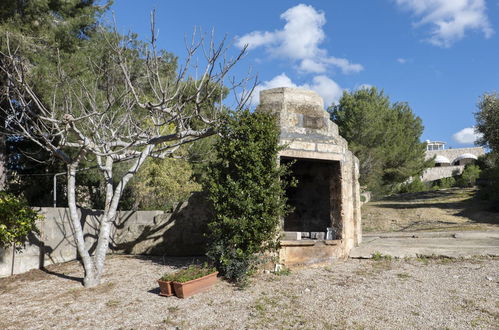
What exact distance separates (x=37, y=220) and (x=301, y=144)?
249 inches

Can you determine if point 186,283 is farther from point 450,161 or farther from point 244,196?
point 450,161

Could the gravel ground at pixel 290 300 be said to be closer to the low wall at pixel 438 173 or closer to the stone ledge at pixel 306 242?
the stone ledge at pixel 306 242

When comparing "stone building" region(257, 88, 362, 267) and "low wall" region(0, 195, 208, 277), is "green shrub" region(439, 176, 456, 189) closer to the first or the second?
"stone building" region(257, 88, 362, 267)

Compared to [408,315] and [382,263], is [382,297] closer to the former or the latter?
[408,315]

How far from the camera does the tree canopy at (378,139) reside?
79.9ft

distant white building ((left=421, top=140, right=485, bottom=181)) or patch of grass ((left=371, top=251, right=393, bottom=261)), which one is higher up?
distant white building ((left=421, top=140, right=485, bottom=181))

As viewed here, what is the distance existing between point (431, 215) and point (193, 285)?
14.5m

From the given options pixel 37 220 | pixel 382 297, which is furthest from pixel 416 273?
pixel 37 220

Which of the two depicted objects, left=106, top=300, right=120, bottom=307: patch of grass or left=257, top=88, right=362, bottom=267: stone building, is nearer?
left=106, top=300, right=120, bottom=307: patch of grass

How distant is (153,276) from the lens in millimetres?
7586

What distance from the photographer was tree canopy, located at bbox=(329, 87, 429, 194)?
2434 cm

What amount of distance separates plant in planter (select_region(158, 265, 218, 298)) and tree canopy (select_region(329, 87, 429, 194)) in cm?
1876

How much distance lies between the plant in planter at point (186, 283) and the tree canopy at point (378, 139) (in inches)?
738

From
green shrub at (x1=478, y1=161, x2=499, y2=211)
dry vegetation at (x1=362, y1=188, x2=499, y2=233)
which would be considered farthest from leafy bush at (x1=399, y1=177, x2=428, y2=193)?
green shrub at (x1=478, y1=161, x2=499, y2=211)
